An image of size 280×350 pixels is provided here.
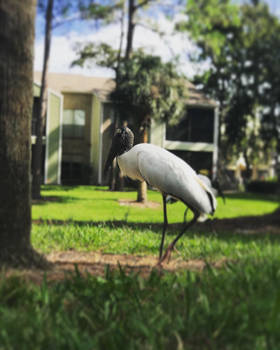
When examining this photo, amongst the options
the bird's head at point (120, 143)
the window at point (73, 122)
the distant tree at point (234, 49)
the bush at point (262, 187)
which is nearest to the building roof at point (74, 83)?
the window at point (73, 122)

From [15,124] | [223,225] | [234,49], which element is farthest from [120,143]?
[234,49]

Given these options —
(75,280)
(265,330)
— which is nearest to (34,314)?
(75,280)

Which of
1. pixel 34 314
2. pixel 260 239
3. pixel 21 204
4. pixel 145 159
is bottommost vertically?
pixel 34 314

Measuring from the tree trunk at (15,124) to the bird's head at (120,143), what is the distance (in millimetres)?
546

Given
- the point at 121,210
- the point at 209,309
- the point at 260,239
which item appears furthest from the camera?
the point at 121,210

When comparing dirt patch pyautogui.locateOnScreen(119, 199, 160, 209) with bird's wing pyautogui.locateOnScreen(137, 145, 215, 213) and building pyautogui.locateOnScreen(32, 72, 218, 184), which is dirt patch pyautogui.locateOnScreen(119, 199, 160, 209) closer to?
building pyautogui.locateOnScreen(32, 72, 218, 184)

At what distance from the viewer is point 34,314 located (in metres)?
2.15

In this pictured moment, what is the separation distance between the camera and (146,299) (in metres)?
2.40

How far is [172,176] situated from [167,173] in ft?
0.12

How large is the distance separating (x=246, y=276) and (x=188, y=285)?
0.35 meters

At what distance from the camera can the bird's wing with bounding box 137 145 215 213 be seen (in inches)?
100

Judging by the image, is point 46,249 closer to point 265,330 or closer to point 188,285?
point 188,285

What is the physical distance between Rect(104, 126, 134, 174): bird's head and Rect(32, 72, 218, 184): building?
1.17m

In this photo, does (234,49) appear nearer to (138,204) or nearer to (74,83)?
(74,83)
